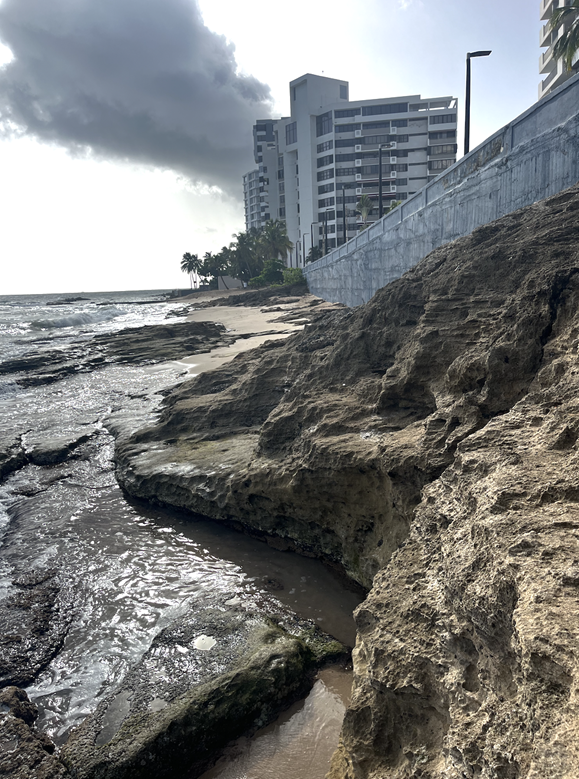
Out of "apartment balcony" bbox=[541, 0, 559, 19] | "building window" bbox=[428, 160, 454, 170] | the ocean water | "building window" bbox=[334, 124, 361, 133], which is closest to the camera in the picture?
the ocean water

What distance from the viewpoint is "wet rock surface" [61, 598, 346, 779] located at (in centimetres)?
348

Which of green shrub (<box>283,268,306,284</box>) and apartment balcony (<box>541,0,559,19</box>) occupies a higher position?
apartment balcony (<box>541,0,559,19</box>)

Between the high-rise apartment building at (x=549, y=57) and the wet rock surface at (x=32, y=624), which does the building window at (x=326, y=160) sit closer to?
the high-rise apartment building at (x=549, y=57)

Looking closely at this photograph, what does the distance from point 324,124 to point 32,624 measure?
76154 mm

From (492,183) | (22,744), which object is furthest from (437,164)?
(22,744)

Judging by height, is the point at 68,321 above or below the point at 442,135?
below

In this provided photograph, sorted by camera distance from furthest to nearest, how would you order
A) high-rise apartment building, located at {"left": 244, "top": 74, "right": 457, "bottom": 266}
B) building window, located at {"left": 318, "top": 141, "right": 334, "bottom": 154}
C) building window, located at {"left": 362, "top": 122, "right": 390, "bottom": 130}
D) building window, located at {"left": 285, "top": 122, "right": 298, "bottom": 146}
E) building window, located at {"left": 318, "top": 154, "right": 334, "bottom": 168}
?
1. building window, located at {"left": 285, "top": 122, "right": 298, "bottom": 146}
2. building window, located at {"left": 318, "top": 154, "right": 334, "bottom": 168}
3. building window, located at {"left": 318, "top": 141, "right": 334, "bottom": 154}
4. building window, located at {"left": 362, "top": 122, "right": 390, "bottom": 130}
5. high-rise apartment building, located at {"left": 244, "top": 74, "right": 457, "bottom": 266}

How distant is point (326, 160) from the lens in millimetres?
70312

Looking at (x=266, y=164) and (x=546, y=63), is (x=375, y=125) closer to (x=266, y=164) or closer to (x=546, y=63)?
(x=546, y=63)

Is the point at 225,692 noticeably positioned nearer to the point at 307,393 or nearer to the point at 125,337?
the point at 307,393

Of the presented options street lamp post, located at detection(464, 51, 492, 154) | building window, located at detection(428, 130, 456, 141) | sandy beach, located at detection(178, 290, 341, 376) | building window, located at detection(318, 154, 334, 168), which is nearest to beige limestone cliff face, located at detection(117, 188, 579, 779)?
sandy beach, located at detection(178, 290, 341, 376)

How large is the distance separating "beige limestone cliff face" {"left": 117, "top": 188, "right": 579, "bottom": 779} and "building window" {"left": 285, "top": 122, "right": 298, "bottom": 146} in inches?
3040

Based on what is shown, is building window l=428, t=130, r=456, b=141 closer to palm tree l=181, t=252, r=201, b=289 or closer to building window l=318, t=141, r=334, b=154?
building window l=318, t=141, r=334, b=154

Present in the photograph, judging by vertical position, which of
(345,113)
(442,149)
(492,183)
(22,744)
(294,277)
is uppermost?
(345,113)
